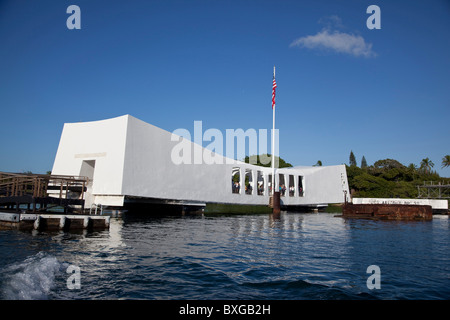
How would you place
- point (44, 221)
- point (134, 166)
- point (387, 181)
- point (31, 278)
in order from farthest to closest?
point (387, 181)
point (134, 166)
point (44, 221)
point (31, 278)

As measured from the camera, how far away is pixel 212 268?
7570 mm

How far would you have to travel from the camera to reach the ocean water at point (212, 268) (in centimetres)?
566

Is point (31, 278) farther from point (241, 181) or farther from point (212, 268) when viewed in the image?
point (241, 181)

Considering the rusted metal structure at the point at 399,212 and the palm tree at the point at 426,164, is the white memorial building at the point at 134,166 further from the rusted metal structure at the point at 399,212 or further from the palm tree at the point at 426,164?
the palm tree at the point at 426,164

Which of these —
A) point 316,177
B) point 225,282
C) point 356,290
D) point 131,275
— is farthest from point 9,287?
point 316,177

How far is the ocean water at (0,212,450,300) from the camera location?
18.6ft

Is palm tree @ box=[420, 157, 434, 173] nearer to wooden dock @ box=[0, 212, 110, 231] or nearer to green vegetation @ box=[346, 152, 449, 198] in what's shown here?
green vegetation @ box=[346, 152, 449, 198]

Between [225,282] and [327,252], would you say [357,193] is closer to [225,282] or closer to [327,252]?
[327,252]

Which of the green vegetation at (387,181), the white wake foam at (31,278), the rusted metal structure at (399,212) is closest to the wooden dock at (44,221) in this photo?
the white wake foam at (31,278)

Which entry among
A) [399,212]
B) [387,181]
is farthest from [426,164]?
[399,212]

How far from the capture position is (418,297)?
18.7 feet

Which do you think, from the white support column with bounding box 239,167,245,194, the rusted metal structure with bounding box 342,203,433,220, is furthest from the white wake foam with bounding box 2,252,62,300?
the white support column with bounding box 239,167,245,194
